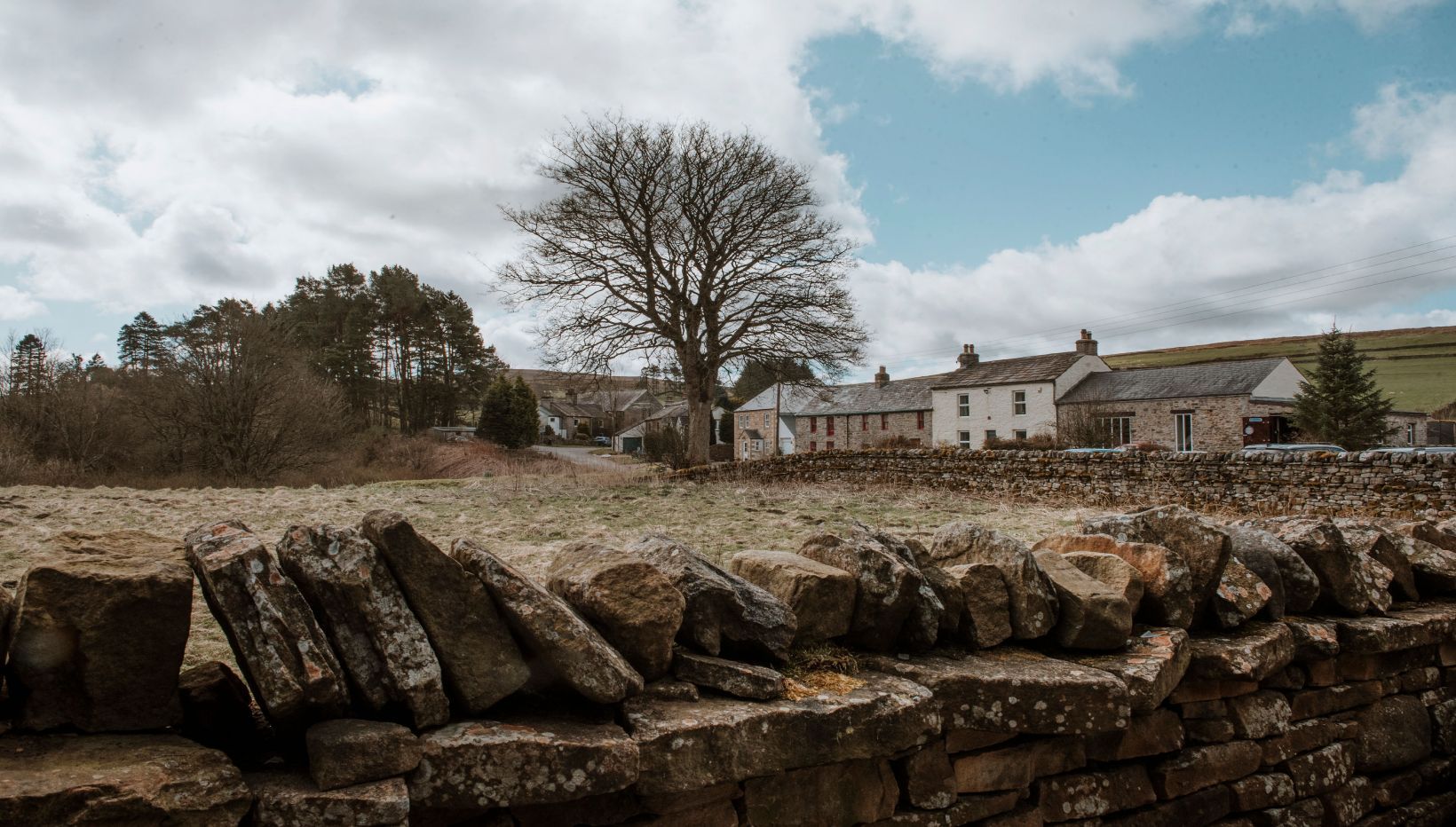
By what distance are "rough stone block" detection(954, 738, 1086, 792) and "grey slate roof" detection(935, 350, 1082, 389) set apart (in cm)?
4245

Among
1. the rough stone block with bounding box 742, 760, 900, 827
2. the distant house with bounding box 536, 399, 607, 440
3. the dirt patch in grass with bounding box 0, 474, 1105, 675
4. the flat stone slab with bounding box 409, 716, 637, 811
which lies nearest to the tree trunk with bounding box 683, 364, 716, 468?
the dirt patch in grass with bounding box 0, 474, 1105, 675

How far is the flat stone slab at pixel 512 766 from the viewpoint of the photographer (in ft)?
6.43

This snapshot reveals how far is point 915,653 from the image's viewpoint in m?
3.00

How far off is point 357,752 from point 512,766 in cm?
38

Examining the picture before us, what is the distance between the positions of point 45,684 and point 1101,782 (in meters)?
3.42

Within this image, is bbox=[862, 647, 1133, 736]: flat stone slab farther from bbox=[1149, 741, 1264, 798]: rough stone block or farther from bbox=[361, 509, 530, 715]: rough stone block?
bbox=[361, 509, 530, 715]: rough stone block

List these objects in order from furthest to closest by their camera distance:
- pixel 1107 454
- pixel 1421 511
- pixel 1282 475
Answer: pixel 1107 454
pixel 1282 475
pixel 1421 511

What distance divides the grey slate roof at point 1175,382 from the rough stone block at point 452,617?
134ft

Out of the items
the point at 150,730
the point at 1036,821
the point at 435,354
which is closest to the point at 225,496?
the point at 150,730

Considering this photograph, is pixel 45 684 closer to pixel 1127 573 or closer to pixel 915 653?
pixel 915 653

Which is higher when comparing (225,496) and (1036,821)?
(225,496)

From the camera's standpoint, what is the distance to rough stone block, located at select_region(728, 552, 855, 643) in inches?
111

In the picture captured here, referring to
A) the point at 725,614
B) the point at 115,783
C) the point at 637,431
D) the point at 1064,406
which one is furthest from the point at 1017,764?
the point at 637,431

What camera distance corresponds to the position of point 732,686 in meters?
2.47
